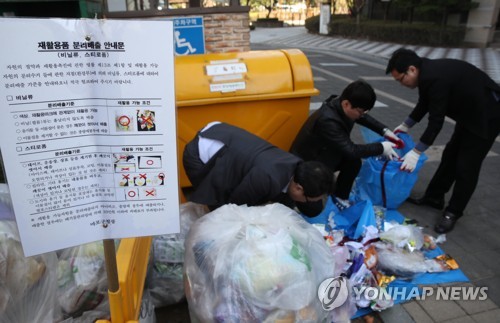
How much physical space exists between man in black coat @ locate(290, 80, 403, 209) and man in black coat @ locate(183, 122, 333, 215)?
27.9 inches

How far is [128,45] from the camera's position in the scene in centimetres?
110

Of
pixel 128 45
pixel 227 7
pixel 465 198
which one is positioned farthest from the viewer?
pixel 227 7

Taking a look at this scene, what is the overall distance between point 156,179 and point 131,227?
0.20 m

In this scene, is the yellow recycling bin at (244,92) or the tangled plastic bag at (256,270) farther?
the yellow recycling bin at (244,92)

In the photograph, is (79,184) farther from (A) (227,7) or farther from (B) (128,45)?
(A) (227,7)

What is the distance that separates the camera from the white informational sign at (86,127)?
1.04m

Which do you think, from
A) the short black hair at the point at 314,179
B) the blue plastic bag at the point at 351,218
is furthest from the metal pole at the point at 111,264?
the blue plastic bag at the point at 351,218

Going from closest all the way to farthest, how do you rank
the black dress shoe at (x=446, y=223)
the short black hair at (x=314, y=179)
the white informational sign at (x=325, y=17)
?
the short black hair at (x=314, y=179), the black dress shoe at (x=446, y=223), the white informational sign at (x=325, y=17)

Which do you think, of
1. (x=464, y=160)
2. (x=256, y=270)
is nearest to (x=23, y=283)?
(x=256, y=270)

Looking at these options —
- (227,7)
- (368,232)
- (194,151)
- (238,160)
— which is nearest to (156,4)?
(227,7)

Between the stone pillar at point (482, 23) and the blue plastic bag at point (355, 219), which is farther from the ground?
the stone pillar at point (482, 23)

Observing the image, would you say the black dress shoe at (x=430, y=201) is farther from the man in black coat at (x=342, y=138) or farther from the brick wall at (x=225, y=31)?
the brick wall at (x=225, y=31)

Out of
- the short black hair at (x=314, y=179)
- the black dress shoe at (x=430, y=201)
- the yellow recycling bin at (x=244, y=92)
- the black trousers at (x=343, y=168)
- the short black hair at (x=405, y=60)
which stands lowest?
the black dress shoe at (x=430, y=201)

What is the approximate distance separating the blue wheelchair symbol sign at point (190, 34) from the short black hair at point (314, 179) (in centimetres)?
357
